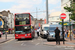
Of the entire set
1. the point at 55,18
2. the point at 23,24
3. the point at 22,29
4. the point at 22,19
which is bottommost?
the point at 22,29

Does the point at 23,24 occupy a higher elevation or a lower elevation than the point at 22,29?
higher

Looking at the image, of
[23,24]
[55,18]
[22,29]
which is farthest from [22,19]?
[55,18]

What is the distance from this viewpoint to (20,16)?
949 inches

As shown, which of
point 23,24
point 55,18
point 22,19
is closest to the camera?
point 22,19

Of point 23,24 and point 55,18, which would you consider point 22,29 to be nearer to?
point 23,24

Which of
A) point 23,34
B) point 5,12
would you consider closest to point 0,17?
point 5,12

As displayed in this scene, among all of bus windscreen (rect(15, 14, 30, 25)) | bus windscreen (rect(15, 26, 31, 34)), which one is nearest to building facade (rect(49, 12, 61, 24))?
bus windscreen (rect(15, 26, 31, 34))

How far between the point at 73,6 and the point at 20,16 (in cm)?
927

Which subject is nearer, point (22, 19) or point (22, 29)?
point (22, 19)

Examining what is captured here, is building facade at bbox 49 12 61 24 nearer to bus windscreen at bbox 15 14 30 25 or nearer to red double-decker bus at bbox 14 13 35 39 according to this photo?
red double-decker bus at bbox 14 13 35 39

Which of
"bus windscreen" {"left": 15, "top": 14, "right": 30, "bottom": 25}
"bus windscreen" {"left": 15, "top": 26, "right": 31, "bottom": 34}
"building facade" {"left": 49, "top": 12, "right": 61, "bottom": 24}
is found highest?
"building facade" {"left": 49, "top": 12, "right": 61, "bottom": 24}

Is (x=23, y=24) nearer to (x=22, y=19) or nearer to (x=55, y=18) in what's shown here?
(x=22, y=19)

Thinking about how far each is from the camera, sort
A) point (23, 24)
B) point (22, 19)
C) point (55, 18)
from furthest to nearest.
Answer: point (55, 18)
point (23, 24)
point (22, 19)

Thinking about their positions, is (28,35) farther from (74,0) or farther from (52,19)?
(52,19)
